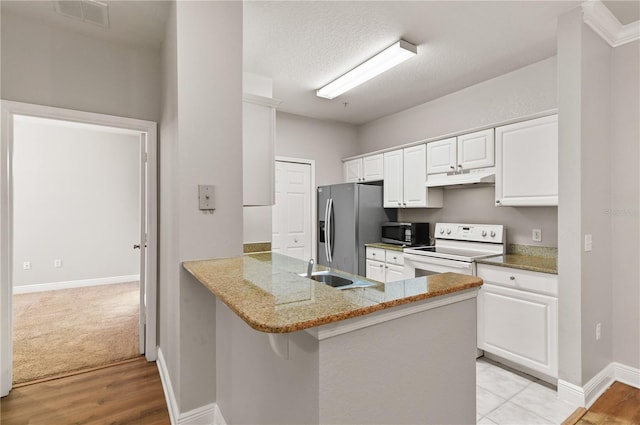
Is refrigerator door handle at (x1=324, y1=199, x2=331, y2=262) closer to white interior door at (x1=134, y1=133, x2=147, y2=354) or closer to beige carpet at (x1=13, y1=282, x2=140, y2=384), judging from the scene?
white interior door at (x1=134, y1=133, x2=147, y2=354)

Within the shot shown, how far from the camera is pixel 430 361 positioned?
1243mm

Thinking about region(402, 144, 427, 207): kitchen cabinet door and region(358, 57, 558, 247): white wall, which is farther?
region(402, 144, 427, 207): kitchen cabinet door

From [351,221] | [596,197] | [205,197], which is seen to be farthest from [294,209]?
[596,197]

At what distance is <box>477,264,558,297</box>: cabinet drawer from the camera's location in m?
2.40

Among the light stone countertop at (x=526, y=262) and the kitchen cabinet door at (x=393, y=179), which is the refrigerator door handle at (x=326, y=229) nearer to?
the kitchen cabinet door at (x=393, y=179)

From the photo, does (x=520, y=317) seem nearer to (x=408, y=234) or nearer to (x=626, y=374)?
(x=626, y=374)

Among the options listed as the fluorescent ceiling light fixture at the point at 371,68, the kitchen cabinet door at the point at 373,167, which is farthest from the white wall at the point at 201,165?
the kitchen cabinet door at the point at 373,167

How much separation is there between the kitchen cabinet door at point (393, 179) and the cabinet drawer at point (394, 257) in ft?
2.05

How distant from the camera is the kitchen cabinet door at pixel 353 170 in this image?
4711mm

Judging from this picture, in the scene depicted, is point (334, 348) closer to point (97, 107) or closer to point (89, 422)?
point (89, 422)

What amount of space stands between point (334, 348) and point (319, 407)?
0.57ft

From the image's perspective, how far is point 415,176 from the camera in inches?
152

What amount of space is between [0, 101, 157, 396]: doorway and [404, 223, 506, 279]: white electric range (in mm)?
2548

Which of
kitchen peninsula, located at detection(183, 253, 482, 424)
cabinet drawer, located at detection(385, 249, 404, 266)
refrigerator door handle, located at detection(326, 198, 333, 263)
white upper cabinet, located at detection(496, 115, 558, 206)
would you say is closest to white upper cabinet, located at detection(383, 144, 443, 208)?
cabinet drawer, located at detection(385, 249, 404, 266)
